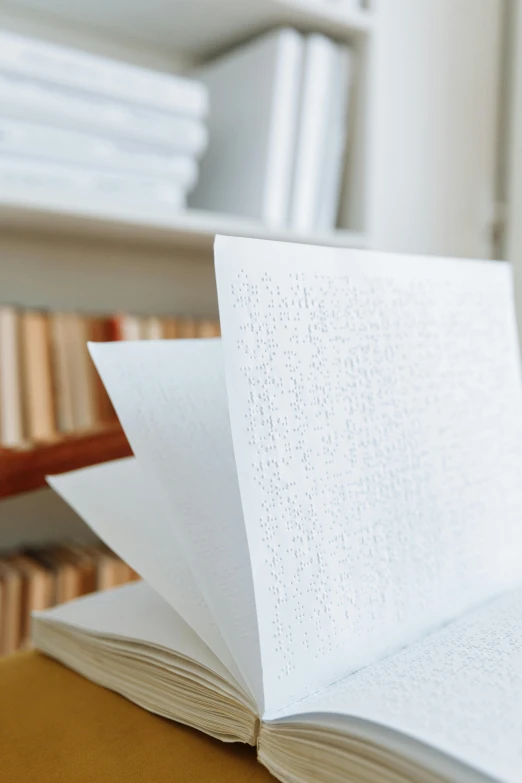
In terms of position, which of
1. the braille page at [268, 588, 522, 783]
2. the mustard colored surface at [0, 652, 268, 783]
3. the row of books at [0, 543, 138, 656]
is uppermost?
the braille page at [268, 588, 522, 783]

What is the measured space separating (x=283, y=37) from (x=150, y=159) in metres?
0.28

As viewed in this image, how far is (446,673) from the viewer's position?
275 mm

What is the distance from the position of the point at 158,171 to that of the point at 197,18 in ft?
0.89

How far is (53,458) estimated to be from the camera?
76cm

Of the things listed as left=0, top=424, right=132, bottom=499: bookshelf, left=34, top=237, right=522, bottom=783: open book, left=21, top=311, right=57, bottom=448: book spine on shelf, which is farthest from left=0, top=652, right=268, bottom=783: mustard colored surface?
left=21, top=311, right=57, bottom=448: book spine on shelf

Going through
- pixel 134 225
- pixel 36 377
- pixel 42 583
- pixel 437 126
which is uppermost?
pixel 437 126

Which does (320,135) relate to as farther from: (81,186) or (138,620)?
(138,620)

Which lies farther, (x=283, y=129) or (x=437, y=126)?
(x=437, y=126)

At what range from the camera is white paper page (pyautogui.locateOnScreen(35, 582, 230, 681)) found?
13.3 inches

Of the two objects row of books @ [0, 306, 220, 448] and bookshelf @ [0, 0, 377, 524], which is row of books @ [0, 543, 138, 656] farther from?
bookshelf @ [0, 0, 377, 524]

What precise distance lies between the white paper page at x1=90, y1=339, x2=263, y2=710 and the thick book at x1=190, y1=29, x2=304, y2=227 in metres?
0.71

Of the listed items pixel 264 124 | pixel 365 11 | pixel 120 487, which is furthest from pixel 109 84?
pixel 120 487

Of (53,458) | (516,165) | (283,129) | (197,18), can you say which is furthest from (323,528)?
(516,165)

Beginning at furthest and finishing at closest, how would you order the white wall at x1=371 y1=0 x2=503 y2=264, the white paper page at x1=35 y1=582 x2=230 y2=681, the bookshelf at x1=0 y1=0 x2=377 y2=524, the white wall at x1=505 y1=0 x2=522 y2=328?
the white wall at x1=505 y1=0 x2=522 y2=328, the white wall at x1=371 y1=0 x2=503 y2=264, the bookshelf at x1=0 y1=0 x2=377 y2=524, the white paper page at x1=35 y1=582 x2=230 y2=681
